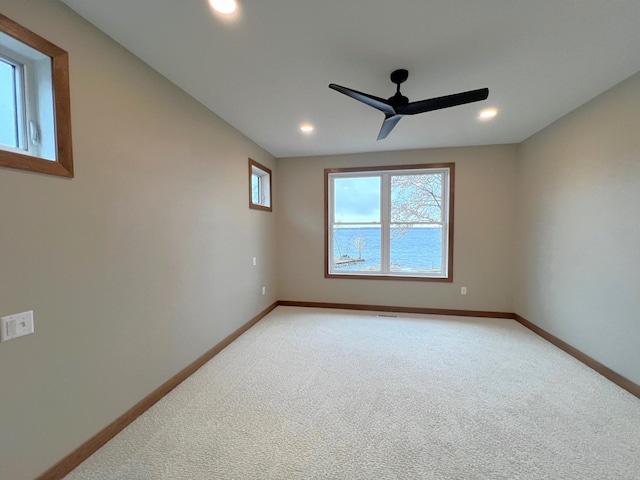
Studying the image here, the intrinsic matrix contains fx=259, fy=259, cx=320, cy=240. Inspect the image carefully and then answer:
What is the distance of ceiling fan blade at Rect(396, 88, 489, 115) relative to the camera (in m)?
1.80

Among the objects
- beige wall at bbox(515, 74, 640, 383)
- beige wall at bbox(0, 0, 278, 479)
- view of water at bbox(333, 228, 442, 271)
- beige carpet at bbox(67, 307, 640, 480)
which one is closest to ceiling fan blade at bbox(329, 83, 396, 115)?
beige wall at bbox(0, 0, 278, 479)

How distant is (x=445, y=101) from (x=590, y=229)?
2.03m

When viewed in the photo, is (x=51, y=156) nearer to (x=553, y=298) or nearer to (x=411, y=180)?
(x=411, y=180)

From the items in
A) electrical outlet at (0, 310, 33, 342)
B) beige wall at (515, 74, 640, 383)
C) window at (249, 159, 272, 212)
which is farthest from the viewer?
window at (249, 159, 272, 212)

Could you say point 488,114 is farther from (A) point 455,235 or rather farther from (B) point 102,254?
(B) point 102,254

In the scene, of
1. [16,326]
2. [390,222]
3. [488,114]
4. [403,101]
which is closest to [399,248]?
[390,222]

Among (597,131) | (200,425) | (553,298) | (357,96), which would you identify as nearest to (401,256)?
(553,298)

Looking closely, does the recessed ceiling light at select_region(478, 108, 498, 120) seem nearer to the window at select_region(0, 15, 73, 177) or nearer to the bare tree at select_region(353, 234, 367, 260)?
the bare tree at select_region(353, 234, 367, 260)

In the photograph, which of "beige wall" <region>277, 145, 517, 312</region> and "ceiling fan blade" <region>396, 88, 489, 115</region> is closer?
"ceiling fan blade" <region>396, 88, 489, 115</region>

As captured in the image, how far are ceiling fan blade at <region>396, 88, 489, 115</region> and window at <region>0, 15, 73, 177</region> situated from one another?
2140 mm

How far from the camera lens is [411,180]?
419 centimetres

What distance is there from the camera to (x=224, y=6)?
1.43m

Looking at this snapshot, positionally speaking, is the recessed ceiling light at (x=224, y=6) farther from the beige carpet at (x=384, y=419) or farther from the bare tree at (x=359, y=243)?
the bare tree at (x=359, y=243)

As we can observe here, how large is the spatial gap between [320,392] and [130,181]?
2.16 meters
